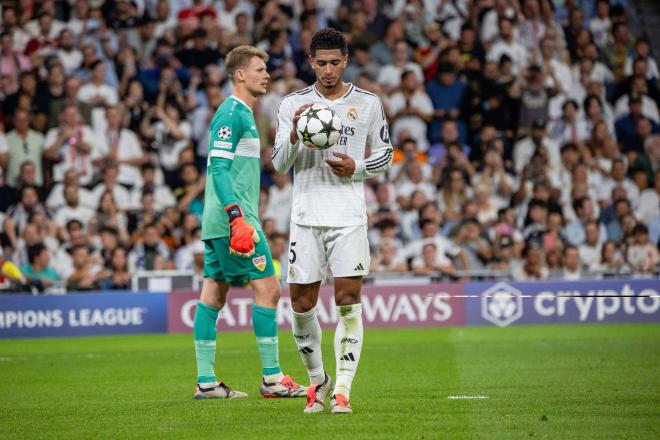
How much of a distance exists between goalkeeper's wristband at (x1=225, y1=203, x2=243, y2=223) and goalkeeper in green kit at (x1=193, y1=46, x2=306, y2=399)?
1.18 ft

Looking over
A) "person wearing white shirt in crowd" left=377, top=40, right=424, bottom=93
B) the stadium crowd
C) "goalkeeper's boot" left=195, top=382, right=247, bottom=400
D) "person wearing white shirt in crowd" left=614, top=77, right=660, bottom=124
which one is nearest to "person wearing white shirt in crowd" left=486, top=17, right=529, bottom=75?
the stadium crowd

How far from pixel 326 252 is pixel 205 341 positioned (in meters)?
1.75

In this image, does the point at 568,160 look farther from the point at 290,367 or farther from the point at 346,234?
the point at 346,234

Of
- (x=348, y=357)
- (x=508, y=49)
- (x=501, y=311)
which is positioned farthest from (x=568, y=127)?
(x=348, y=357)

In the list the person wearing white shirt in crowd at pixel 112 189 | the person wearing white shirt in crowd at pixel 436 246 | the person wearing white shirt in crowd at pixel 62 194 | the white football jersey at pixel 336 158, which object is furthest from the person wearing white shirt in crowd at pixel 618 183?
the white football jersey at pixel 336 158

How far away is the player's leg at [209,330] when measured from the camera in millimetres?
9336

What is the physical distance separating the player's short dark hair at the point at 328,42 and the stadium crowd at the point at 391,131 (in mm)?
9795

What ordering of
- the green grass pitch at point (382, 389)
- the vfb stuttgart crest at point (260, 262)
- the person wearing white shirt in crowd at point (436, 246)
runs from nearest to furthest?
the green grass pitch at point (382, 389), the vfb stuttgart crest at point (260, 262), the person wearing white shirt in crowd at point (436, 246)

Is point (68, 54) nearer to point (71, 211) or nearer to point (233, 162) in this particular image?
point (71, 211)

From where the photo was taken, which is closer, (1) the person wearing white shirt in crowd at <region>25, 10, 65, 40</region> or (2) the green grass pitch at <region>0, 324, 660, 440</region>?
(2) the green grass pitch at <region>0, 324, 660, 440</region>

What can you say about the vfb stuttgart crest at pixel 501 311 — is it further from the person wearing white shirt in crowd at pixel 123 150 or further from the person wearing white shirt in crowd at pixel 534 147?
the person wearing white shirt in crowd at pixel 123 150

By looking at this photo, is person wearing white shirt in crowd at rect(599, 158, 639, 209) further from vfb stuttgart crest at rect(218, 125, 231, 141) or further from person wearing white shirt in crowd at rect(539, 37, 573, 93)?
vfb stuttgart crest at rect(218, 125, 231, 141)

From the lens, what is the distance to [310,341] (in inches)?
331

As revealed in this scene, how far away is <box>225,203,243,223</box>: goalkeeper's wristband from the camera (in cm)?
873
